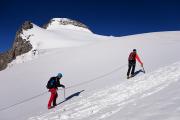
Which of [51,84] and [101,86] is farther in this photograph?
[101,86]

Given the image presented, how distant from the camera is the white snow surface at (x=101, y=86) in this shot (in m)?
8.99

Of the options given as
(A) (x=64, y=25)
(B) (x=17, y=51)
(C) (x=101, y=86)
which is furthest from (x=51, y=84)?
(A) (x=64, y=25)

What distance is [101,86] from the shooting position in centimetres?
1759

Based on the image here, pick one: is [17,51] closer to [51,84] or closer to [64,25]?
[64,25]

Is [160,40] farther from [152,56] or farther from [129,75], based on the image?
[129,75]

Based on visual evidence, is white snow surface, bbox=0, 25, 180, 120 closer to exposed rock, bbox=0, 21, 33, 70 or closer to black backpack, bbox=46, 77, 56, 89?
black backpack, bbox=46, 77, 56, 89

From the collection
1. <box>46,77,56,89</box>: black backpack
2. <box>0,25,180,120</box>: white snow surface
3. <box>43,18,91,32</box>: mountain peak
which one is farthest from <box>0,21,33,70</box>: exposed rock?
<box>46,77,56,89</box>: black backpack

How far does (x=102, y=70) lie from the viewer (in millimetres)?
22453

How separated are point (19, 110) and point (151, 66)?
8.64 metres

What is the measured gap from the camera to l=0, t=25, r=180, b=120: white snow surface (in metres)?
8.99

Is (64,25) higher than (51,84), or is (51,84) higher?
(64,25)

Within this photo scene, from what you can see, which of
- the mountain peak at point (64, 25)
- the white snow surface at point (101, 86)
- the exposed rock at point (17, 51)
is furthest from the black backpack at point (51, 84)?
the mountain peak at point (64, 25)

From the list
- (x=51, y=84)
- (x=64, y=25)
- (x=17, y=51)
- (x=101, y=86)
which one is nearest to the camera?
(x=51, y=84)

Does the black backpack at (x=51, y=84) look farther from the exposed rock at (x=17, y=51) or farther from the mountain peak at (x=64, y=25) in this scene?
the mountain peak at (x=64, y=25)
